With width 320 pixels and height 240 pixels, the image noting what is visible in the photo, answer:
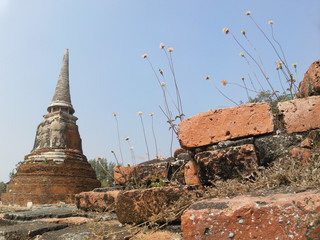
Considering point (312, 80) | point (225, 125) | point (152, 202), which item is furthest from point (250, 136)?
point (152, 202)

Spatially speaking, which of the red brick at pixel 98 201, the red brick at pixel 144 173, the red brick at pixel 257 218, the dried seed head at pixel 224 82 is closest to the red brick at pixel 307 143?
the red brick at pixel 257 218

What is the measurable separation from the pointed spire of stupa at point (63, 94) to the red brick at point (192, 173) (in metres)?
11.3

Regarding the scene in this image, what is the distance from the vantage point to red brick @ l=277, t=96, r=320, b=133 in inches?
70.4

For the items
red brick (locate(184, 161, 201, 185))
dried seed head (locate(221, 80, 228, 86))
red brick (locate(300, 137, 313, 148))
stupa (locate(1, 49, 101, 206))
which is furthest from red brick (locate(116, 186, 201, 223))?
stupa (locate(1, 49, 101, 206))

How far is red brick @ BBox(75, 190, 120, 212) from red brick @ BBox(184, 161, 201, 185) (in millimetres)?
947

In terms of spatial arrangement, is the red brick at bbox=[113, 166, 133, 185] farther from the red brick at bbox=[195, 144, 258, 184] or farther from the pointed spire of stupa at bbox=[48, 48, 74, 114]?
the pointed spire of stupa at bbox=[48, 48, 74, 114]

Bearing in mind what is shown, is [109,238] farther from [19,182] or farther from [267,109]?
[19,182]

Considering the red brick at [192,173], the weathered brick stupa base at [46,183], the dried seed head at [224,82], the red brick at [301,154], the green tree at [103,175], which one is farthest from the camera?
the weathered brick stupa base at [46,183]

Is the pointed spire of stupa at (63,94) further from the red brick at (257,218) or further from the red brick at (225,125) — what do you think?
the red brick at (257,218)

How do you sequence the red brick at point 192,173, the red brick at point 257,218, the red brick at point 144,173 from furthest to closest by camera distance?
the red brick at point 144,173, the red brick at point 192,173, the red brick at point 257,218

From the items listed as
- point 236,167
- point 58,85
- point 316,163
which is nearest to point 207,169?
point 236,167

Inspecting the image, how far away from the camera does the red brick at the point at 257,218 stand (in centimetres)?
102

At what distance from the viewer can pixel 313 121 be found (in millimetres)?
1782

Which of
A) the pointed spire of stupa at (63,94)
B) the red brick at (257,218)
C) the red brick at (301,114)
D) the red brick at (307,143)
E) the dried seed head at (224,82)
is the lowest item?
the red brick at (257,218)
